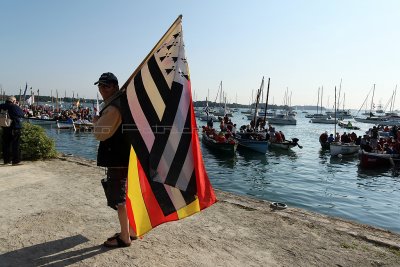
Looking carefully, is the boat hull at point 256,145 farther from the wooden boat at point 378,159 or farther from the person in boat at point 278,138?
the wooden boat at point 378,159

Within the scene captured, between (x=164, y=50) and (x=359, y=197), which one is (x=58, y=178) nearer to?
(x=164, y=50)

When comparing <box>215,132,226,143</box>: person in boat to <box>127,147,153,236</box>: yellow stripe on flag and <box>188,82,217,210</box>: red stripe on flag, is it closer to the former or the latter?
<box>188,82,217,210</box>: red stripe on flag

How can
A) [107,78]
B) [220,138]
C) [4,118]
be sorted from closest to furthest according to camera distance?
[107,78] → [4,118] → [220,138]

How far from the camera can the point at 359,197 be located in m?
15.4

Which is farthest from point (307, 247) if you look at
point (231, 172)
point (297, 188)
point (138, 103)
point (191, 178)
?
point (231, 172)

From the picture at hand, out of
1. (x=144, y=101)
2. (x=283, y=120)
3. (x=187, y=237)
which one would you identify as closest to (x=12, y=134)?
(x=187, y=237)

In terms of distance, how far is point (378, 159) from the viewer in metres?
22.7

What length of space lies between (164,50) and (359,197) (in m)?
14.2

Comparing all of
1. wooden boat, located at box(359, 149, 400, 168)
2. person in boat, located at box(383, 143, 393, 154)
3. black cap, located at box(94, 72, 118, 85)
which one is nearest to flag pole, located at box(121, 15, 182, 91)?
black cap, located at box(94, 72, 118, 85)

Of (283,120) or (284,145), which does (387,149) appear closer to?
(284,145)

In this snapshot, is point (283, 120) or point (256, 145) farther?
point (283, 120)

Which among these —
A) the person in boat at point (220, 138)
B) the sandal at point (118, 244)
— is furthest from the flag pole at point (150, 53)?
the person in boat at point (220, 138)

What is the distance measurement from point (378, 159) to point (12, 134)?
70.9ft

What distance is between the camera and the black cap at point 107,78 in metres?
4.12
